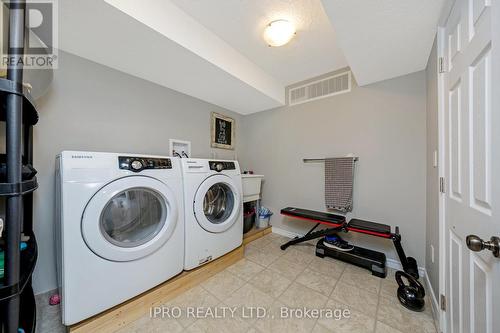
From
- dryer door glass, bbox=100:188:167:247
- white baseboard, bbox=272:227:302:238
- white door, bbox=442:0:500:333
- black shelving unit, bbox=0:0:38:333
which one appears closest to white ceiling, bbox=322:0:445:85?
white door, bbox=442:0:500:333

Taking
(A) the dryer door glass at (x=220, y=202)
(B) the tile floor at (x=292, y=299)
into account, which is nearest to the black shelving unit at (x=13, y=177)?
(B) the tile floor at (x=292, y=299)

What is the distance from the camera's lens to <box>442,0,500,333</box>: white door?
0.60m

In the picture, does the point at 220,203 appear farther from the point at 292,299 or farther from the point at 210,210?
the point at 292,299

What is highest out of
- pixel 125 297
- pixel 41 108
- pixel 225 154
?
pixel 41 108

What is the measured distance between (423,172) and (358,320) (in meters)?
1.41

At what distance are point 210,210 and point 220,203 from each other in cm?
14

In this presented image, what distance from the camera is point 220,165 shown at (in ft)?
5.92

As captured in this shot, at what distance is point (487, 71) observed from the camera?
2.07 feet

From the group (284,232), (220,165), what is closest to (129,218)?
(220,165)

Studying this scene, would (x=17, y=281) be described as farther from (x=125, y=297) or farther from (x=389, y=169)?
(x=389, y=169)

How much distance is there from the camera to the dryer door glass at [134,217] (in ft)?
4.08

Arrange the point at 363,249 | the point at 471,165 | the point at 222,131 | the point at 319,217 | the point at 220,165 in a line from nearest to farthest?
the point at 471,165, the point at 220,165, the point at 363,249, the point at 319,217, the point at 222,131

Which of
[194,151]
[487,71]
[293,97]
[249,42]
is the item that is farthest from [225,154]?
[487,71]

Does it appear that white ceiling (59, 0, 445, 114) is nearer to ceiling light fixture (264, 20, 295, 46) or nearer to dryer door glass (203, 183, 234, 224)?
ceiling light fixture (264, 20, 295, 46)
